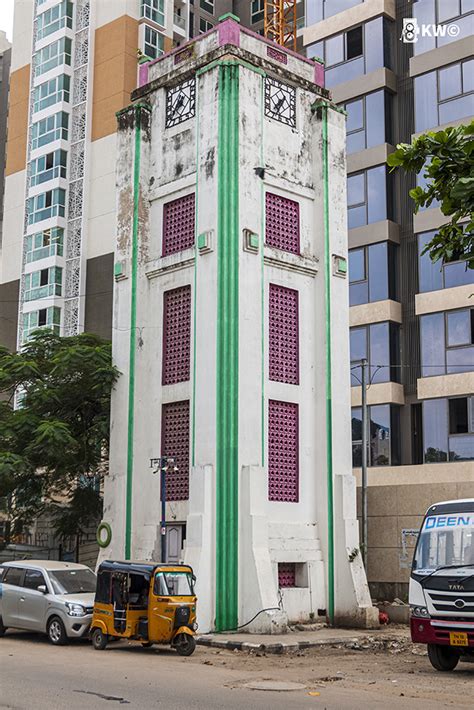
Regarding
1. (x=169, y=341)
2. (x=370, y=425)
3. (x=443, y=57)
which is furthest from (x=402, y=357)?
(x=169, y=341)

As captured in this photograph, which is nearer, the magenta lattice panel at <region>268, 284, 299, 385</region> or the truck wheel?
the truck wheel

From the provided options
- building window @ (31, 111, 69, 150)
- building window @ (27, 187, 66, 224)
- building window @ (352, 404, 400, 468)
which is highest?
building window @ (31, 111, 69, 150)

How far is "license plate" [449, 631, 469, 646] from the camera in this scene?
1550cm

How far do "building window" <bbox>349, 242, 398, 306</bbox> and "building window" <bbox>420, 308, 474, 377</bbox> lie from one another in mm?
2352

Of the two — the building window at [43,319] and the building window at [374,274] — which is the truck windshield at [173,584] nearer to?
the building window at [374,274]

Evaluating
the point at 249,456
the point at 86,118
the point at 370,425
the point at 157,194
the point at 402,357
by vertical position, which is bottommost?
the point at 249,456

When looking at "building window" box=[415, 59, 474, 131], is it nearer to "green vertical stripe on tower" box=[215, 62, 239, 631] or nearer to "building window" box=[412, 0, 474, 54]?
"building window" box=[412, 0, 474, 54]

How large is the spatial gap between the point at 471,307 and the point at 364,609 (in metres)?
15.1

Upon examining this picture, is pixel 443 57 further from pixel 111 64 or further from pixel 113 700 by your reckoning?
pixel 113 700

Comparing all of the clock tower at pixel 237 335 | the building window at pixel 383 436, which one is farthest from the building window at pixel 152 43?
the clock tower at pixel 237 335

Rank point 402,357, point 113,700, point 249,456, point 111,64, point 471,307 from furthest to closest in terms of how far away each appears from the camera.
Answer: point 111,64 → point 402,357 → point 471,307 → point 249,456 → point 113,700

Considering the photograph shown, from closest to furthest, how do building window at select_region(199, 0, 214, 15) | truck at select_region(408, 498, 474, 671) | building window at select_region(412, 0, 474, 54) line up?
truck at select_region(408, 498, 474, 671)
building window at select_region(412, 0, 474, 54)
building window at select_region(199, 0, 214, 15)

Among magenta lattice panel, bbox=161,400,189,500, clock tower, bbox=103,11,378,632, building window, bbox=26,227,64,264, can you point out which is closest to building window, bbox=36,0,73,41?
building window, bbox=26,227,64,264

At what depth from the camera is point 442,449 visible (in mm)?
36656
